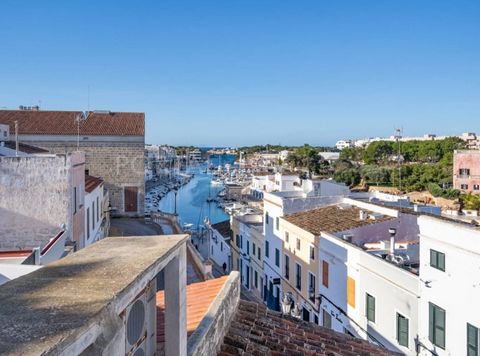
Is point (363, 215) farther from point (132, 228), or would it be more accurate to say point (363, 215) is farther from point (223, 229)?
Answer: point (223, 229)

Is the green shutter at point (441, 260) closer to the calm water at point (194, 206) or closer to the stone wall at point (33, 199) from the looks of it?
the stone wall at point (33, 199)

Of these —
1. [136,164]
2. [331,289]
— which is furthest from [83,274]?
[136,164]

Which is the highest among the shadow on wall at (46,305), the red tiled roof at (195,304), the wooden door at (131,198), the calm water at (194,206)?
the shadow on wall at (46,305)

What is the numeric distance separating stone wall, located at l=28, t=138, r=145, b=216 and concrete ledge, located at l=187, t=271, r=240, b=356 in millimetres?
30249

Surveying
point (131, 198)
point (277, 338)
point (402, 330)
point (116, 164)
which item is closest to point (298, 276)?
point (402, 330)

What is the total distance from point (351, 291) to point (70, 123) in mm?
28038

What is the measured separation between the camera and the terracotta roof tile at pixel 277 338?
15.6ft

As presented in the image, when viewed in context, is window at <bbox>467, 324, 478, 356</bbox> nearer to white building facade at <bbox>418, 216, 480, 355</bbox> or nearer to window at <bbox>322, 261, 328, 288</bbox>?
white building facade at <bbox>418, 216, 480, 355</bbox>

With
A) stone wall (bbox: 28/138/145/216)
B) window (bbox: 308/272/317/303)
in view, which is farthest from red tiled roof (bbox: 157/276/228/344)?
stone wall (bbox: 28/138/145/216)

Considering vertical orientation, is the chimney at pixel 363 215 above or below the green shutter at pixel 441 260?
above

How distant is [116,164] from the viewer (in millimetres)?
34938

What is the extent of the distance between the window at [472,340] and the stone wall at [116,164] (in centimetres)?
2770

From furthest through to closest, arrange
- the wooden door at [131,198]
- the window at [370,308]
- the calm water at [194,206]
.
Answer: the calm water at [194,206] → the wooden door at [131,198] → the window at [370,308]

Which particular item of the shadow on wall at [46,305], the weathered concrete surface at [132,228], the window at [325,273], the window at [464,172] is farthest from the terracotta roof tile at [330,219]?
the window at [464,172]
